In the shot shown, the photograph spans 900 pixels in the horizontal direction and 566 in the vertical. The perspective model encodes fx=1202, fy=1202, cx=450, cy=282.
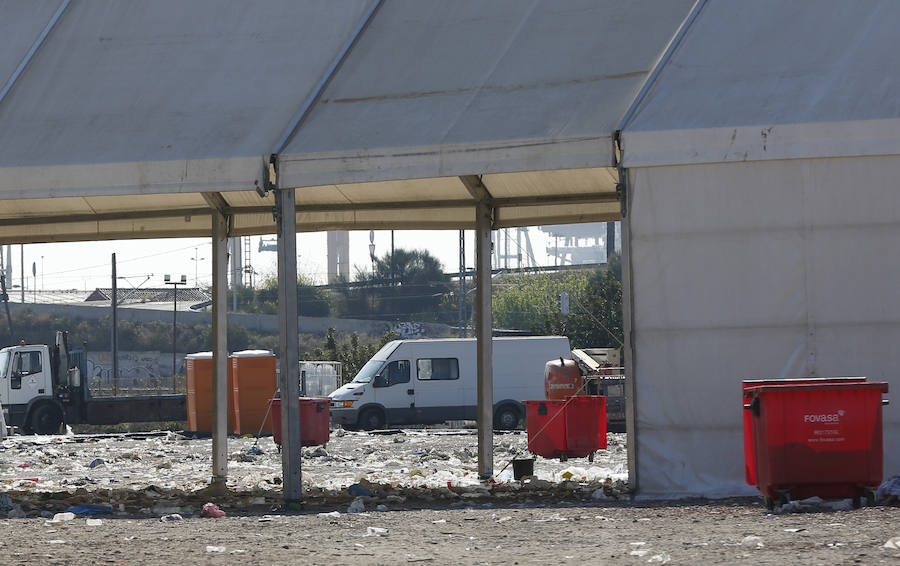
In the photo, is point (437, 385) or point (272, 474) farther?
point (437, 385)

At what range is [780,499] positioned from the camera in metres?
9.47

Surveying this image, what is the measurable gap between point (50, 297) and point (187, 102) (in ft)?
299

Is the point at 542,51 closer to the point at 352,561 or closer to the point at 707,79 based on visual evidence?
the point at 707,79

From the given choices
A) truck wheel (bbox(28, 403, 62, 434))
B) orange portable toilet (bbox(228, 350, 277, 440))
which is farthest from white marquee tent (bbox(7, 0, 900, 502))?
truck wheel (bbox(28, 403, 62, 434))

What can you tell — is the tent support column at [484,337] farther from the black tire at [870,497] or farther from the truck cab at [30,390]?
the truck cab at [30,390]

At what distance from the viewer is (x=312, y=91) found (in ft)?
41.1

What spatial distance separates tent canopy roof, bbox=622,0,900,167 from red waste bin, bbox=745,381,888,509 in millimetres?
2336

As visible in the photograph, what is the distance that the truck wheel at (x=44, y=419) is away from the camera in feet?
103

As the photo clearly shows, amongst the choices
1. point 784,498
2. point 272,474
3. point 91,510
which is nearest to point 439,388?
point 272,474

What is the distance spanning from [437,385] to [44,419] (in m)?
10.3

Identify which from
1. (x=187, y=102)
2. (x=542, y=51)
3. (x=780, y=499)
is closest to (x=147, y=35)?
(x=187, y=102)

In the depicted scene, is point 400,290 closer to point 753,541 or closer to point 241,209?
point 241,209

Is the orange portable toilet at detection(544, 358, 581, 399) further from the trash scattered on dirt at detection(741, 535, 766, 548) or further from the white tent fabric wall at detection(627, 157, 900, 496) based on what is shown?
the trash scattered on dirt at detection(741, 535, 766, 548)

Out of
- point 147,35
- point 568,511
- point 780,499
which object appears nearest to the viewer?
point 780,499
